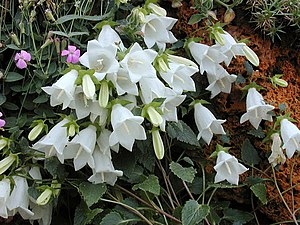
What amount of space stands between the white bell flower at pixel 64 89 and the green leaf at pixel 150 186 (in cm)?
23

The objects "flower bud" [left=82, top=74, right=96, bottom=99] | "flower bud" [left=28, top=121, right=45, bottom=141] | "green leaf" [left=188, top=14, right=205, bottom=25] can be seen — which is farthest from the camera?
"green leaf" [left=188, top=14, right=205, bottom=25]

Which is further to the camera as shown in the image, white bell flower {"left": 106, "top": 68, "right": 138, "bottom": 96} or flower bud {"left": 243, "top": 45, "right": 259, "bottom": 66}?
flower bud {"left": 243, "top": 45, "right": 259, "bottom": 66}

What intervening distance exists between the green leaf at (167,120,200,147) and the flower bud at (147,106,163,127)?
170 mm

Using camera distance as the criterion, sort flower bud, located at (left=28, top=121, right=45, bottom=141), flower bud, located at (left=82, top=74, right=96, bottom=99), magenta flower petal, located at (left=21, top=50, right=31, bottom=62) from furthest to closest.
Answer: magenta flower petal, located at (left=21, top=50, right=31, bottom=62) → flower bud, located at (left=28, top=121, right=45, bottom=141) → flower bud, located at (left=82, top=74, right=96, bottom=99)

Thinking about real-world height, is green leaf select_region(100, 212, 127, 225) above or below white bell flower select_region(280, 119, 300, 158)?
below

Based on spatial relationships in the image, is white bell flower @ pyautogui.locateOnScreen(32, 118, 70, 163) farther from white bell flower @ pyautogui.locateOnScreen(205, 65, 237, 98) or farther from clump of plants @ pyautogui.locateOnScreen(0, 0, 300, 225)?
white bell flower @ pyautogui.locateOnScreen(205, 65, 237, 98)

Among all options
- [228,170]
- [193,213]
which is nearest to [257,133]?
[228,170]

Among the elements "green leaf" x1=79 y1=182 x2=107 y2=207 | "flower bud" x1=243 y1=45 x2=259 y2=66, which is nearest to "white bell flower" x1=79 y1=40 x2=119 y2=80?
"green leaf" x1=79 y1=182 x2=107 y2=207

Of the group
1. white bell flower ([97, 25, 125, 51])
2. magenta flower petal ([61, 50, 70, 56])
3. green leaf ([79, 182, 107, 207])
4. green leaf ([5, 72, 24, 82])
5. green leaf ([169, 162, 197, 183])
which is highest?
white bell flower ([97, 25, 125, 51])

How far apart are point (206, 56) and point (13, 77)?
447 millimetres

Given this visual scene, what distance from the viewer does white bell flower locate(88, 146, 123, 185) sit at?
3.43ft

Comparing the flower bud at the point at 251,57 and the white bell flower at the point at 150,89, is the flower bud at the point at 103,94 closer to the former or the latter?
the white bell flower at the point at 150,89

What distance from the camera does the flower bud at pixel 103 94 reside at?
97cm

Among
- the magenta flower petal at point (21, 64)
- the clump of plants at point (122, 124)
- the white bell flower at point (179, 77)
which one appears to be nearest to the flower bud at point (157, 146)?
the clump of plants at point (122, 124)
